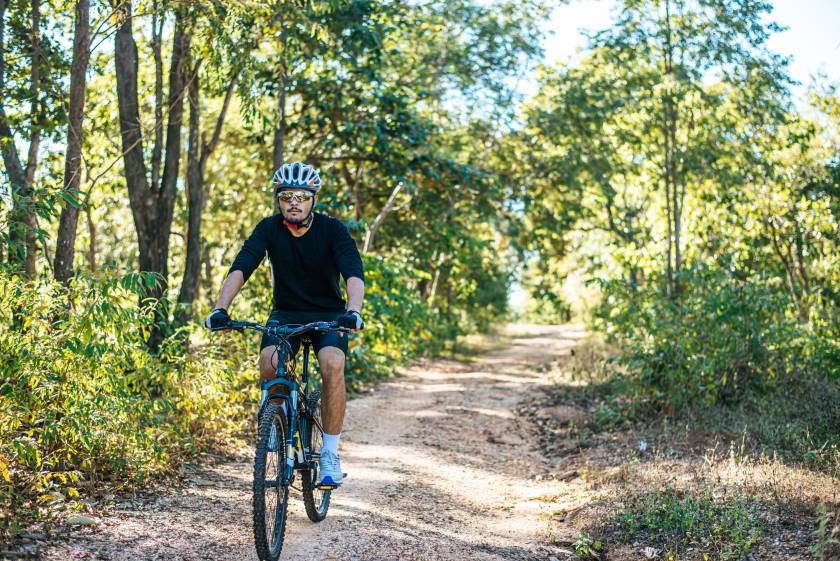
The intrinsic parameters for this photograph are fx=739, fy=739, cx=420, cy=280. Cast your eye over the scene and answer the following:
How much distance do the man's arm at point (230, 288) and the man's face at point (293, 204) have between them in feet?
1.74

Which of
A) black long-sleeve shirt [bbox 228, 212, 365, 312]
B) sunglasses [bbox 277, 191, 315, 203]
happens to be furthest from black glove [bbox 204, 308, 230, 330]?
sunglasses [bbox 277, 191, 315, 203]

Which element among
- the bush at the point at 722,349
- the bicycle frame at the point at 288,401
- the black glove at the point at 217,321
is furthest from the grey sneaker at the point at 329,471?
the bush at the point at 722,349

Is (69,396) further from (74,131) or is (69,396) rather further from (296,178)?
(74,131)

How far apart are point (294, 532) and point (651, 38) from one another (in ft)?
35.6

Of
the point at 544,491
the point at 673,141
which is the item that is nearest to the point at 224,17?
the point at 544,491

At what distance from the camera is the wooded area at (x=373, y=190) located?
5730mm

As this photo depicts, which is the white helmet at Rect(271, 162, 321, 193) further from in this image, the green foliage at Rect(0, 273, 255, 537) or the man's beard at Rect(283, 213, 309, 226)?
the green foliage at Rect(0, 273, 255, 537)

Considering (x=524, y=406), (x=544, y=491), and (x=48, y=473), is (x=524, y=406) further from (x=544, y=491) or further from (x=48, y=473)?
(x=48, y=473)

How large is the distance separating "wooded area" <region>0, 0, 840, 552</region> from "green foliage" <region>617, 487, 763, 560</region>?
1.41 m

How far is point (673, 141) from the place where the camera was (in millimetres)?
13836

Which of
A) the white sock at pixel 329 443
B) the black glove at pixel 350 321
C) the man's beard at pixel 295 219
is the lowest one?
the white sock at pixel 329 443

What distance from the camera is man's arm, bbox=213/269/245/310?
501 centimetres

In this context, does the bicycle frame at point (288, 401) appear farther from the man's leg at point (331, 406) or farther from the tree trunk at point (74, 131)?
Result: the tree trunk at point (74, 131)

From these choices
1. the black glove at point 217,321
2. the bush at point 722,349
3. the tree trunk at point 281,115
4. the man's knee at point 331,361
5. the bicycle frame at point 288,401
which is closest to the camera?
the black glove at point 217,321
